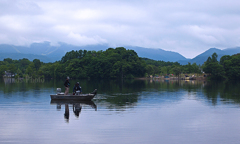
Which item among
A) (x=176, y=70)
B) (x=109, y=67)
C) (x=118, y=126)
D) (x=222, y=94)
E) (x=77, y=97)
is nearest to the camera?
(x=118, y=126)

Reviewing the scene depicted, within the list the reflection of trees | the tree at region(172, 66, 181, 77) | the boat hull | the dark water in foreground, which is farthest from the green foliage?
the boat hull

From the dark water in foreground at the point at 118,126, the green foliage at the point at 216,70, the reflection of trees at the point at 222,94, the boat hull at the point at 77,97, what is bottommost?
the dark water in foreground at the point at 118,126

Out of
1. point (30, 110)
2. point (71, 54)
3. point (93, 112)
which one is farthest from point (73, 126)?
point (71, 54)

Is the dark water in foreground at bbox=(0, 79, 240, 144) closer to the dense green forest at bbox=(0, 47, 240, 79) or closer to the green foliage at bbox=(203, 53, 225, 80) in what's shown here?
the green foliage at bbox=(203, 53, 225, 80)

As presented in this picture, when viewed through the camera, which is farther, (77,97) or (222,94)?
(222,94)

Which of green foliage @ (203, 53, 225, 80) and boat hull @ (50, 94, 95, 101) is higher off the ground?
green foliage @ (203, 53, 225, 80)

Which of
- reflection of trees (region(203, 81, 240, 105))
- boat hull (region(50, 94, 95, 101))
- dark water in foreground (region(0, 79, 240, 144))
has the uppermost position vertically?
boat hull (region(50, 94, 95, 101))

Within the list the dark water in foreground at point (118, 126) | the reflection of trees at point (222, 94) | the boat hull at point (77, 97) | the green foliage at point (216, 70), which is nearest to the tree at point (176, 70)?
the green foliage at point (216, 70)

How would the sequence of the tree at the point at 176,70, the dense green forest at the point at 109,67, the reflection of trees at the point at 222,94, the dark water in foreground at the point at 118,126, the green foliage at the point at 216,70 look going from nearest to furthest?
the dark water in foreground at the point at 118,126, the reflection of trees at the point at 222,94, the green foliage at the point at 216,70, the dense green forest at the point at 109,67, the tree at the point at 176,70

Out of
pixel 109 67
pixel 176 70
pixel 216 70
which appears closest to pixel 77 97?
pixel 216 70

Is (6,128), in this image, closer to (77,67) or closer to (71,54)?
(77,67)

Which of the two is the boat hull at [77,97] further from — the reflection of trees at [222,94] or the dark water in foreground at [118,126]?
the reflection of trees at [222,94]

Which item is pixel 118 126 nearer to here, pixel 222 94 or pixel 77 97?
pixel 77 97

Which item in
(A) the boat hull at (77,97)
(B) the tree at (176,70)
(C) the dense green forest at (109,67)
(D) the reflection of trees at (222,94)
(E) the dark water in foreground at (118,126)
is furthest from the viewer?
(B) the tree at (176,70)
